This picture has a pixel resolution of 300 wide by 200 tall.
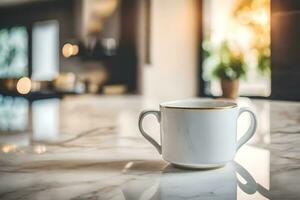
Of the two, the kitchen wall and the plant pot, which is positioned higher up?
the kitchen wall

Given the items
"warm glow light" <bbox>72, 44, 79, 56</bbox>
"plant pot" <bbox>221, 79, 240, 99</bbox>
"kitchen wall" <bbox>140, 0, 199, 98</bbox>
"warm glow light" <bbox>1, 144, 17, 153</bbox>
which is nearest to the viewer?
"warm glow light" <bbox>1, 144, 17, 153</bbox>

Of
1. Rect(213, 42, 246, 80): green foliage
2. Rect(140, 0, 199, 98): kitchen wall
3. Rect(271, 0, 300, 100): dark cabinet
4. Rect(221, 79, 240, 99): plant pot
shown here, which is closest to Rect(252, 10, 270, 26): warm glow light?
Rect(140, 0, 199, 98): kitchen wall

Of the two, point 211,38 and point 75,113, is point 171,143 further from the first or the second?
point 211,38

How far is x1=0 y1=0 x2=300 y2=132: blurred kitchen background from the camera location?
1951 mm

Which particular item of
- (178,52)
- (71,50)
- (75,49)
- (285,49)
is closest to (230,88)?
(285,49)

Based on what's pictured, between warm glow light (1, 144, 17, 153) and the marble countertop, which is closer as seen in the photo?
the marble countertop

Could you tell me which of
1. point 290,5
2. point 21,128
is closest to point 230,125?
point 21,128

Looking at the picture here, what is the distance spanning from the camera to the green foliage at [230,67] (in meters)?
1.91

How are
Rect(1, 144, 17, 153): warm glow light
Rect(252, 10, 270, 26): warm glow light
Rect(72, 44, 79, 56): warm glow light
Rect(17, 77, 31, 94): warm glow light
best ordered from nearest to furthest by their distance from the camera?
Rect(1, 144, 17, 153): warm glow light, Rect(252, 10, 270, 26): warm glow light, Rect(72, 44, 79, 56): warm glow light, Rect(17, 77, 31, 94): warm glow light

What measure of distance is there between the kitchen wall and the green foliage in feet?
3.33

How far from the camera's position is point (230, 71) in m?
1.95

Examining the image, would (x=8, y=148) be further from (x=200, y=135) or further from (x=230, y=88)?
(x=230, y=88)

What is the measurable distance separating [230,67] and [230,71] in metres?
0.02

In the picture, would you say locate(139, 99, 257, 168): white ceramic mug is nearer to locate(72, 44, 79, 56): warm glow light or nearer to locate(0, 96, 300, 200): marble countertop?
locate(0, 96, 300, 200): marble countertop
